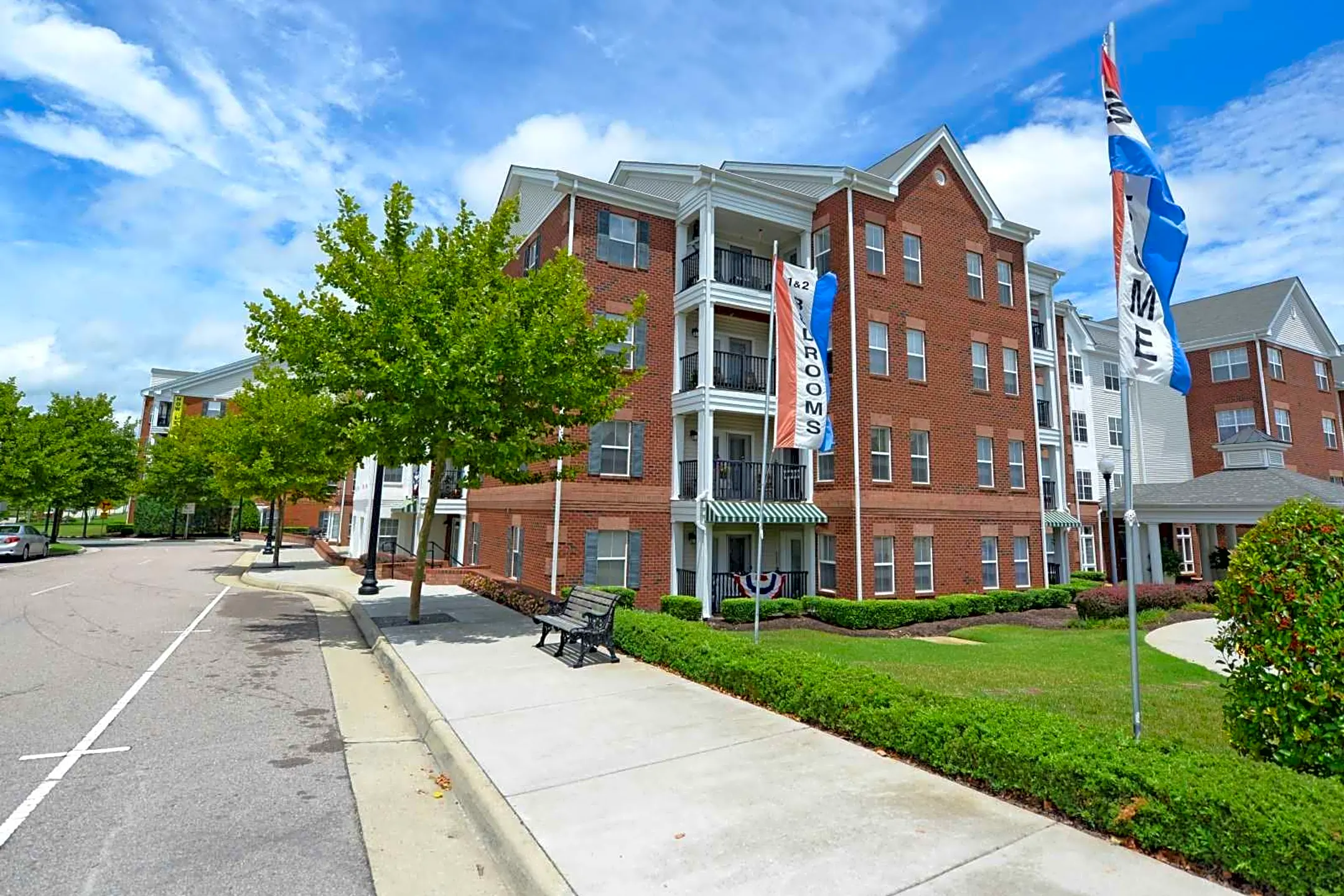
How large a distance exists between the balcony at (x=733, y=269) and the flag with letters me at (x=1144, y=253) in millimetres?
14356

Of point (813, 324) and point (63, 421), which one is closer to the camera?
point (813, 324)

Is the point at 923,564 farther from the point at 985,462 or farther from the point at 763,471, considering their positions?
the point at 763,471

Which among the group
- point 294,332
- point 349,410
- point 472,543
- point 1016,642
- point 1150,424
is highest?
point 1150,424

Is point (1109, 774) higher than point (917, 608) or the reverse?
higher

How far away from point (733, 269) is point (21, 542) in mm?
32958

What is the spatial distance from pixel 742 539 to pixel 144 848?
17649mm

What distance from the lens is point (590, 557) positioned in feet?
60.2

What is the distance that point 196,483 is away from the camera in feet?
163

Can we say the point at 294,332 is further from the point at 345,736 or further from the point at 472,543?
the point at 472,543

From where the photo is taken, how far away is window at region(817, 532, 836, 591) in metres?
19.9

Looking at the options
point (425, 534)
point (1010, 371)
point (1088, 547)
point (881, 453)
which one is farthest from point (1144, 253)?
point (1088, 547)

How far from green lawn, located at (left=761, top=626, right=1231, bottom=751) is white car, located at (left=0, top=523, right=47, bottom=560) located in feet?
107

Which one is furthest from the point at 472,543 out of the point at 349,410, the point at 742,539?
the point at 349,410

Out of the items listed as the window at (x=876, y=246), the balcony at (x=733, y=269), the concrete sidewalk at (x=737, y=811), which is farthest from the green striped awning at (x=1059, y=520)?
the concrete sidewalk at (x=737, y=811)
